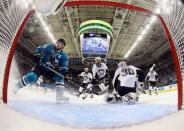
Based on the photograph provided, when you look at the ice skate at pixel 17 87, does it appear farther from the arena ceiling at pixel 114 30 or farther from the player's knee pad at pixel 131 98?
the player's knee pad at pixel 131 98

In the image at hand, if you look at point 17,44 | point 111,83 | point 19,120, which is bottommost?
point 19,120

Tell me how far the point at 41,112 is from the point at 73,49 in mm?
199

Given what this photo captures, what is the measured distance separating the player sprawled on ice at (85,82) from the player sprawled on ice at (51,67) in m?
0.05

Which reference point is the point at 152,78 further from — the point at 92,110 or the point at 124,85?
the point at 92,110

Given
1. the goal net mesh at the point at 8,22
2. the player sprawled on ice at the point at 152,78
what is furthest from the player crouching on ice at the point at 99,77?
the goal net mesh at the point at 8,22

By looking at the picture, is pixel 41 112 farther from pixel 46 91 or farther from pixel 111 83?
pixel 111 83

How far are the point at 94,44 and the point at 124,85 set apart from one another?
16 cm

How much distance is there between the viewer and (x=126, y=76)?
91 centimetres

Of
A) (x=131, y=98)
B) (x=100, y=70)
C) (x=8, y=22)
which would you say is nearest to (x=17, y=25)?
(x=8, y=22)

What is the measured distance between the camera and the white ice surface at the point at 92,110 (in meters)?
0.90

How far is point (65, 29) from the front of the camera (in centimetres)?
87

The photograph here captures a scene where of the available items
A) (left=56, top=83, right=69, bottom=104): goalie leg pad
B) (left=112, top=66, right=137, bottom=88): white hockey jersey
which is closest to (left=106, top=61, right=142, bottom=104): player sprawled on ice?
(left=112, top=66, right=137, bottom=88): white hockey jersey

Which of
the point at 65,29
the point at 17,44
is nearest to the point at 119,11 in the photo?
the point at 65,29

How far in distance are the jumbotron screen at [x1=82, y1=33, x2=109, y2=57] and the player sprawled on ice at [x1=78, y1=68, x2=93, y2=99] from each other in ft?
0.17
